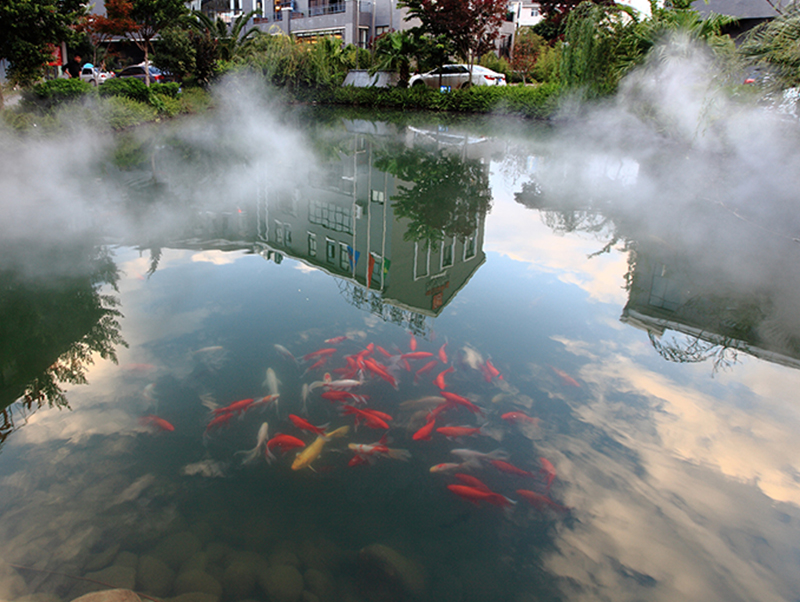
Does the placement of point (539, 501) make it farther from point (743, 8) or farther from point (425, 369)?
point (743, 8)

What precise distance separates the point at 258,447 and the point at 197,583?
2.93ft

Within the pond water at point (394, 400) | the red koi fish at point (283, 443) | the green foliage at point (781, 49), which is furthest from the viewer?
the green foliage at point (781, 49)

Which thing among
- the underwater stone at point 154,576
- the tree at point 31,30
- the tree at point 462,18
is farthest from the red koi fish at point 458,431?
the tree at point 462,18

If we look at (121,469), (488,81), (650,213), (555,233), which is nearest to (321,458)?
(121,469)

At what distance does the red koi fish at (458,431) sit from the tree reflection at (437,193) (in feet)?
12.1

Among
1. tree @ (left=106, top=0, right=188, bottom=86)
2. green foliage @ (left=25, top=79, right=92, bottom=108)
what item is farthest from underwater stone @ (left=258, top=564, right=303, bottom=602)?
tree @ (left=106, top=0, right=188, bottom=86)

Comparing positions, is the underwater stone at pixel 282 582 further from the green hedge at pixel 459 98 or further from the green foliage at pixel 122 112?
the green hedge at pixel 459 98

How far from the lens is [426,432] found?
3.41 meters

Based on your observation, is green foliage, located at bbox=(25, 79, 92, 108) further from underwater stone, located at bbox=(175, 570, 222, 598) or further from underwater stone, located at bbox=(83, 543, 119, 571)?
underwater stone, located at bbox=(175, 570, 222, 598)

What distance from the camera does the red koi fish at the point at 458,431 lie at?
339 centimetres

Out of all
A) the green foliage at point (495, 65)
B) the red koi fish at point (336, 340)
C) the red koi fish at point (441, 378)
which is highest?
the green foliage at point (495, 65)

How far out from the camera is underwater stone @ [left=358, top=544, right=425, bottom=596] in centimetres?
246

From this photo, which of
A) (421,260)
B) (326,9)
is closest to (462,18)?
(326,9)

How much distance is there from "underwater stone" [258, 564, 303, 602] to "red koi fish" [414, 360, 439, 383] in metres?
1.73
